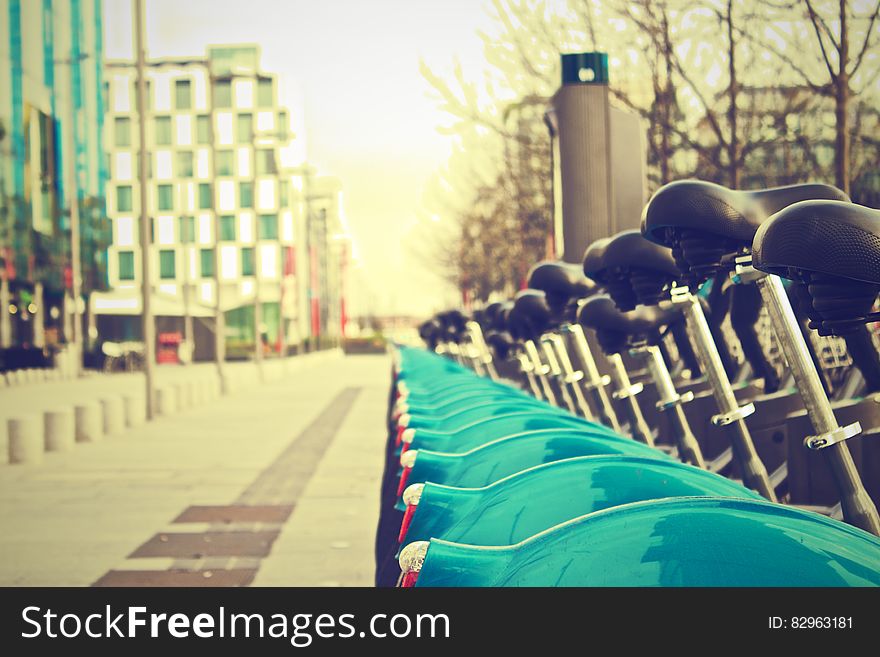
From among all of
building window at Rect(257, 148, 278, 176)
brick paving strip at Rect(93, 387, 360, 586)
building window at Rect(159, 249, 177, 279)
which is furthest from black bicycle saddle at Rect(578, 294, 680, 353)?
building window at Rect(159, 249, 177, 279)

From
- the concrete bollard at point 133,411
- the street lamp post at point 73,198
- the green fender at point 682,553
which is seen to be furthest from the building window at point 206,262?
the green fender at point 682,553

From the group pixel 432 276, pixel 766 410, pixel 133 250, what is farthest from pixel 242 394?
pixel 133 250

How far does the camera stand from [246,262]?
83.9 meters

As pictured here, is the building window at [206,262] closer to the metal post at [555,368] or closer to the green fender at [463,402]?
the metal post at [555,368]

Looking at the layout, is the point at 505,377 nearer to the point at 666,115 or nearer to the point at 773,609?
the point at 666,115

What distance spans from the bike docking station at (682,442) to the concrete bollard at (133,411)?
35.5 ft

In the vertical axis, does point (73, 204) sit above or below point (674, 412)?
above

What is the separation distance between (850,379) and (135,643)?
1.89m

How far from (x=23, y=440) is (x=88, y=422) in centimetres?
206

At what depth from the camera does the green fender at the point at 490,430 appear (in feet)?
7.93

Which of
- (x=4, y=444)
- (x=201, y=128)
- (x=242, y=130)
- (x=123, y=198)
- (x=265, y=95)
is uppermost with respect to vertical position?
(x=265, y=95)

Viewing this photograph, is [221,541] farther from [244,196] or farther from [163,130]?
[244,196]

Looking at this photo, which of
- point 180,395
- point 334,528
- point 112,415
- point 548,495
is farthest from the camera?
point 180,395

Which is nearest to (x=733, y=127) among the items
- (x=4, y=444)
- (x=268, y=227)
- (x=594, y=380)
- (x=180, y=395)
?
(x=594, y=380)
